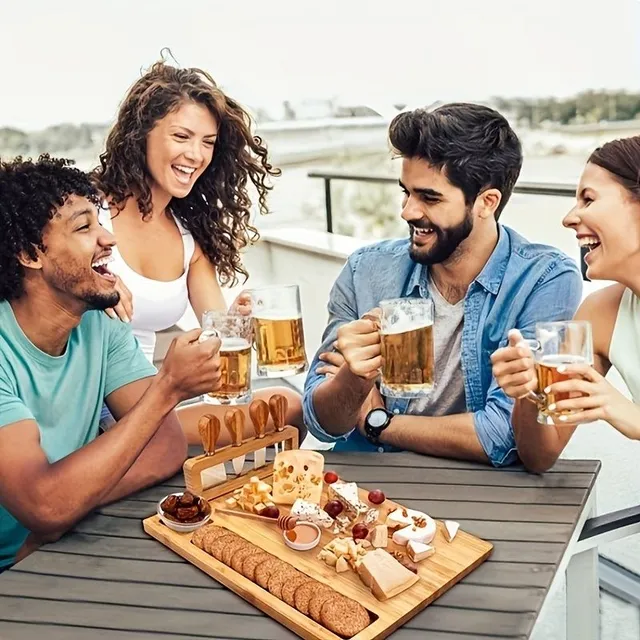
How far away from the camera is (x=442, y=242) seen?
1.92 m

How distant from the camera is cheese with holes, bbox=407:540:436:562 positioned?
3.82ft

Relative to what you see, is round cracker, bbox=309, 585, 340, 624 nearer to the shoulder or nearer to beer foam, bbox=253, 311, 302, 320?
beer foam, bbox=253, 311, 302, 320

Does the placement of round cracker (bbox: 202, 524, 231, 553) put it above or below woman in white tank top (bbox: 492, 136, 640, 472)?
below

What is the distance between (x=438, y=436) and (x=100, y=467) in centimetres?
70

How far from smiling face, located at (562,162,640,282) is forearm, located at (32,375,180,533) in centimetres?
93

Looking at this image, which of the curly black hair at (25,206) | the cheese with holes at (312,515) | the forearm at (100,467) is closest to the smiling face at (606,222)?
the cheese with holes at (312,515)

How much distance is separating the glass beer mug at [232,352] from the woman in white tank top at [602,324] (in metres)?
0.47

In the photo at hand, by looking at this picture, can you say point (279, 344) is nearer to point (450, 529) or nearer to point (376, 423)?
point (376, 423)

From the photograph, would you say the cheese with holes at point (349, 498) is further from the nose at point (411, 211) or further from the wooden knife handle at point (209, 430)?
the nose at point (411, 211)

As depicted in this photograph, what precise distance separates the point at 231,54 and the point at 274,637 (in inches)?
178

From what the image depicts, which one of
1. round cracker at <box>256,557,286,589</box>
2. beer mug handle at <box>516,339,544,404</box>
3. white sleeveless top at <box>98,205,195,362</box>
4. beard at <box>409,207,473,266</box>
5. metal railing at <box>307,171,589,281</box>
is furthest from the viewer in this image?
metal railing at <box>307,171,589,281</box>

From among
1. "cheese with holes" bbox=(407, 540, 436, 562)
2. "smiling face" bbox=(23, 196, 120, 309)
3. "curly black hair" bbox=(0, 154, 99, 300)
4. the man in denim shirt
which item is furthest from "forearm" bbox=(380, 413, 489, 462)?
"curly black hair" bbox=(0, 154, 99, 300)

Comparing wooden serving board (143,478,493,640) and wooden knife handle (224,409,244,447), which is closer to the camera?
wooden serving board (143,478,493,640)

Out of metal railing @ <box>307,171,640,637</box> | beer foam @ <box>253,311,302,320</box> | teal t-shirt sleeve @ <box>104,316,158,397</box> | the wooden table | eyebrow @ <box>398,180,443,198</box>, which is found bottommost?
metal railing @ <box>307,171,640,637</box>
